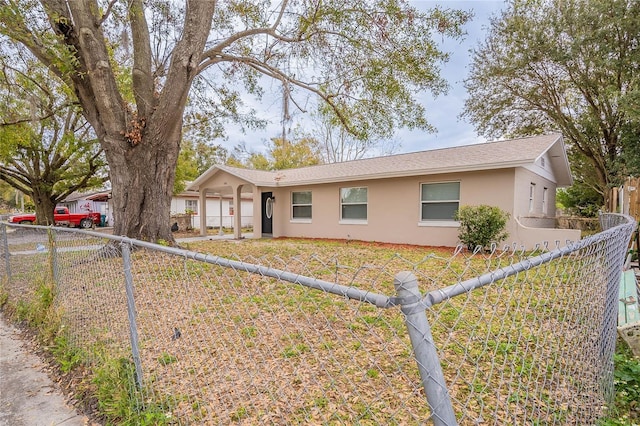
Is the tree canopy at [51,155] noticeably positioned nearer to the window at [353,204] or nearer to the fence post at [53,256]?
the window at [353,204]

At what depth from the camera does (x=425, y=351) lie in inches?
38.9

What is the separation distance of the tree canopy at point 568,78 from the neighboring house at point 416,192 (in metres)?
3.57

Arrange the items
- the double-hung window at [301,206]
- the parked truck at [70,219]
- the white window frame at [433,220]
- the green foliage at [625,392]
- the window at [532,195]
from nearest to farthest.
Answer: the green foliage at [625,392] → the white window frame at [433,220] → the window at [532,195] → the double-hung window at [301,206] → the parked truck at [70,219]

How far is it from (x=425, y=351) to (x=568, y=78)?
20298 millimetres

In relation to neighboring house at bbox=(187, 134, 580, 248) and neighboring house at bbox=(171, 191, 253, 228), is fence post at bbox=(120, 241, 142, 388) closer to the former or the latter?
neighboring house at bbox=(187, 134, 580, 248)

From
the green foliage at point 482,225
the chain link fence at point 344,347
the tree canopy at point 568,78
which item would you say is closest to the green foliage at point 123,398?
the chain link fence at point 344,347

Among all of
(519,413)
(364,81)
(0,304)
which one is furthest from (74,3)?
(519,413)

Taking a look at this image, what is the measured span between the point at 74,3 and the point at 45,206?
16754 millimetres

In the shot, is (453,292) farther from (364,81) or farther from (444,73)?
(444,73)

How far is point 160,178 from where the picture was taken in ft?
23.4

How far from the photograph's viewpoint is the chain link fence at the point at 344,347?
1.74m

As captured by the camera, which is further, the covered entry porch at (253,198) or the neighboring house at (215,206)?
the neighboring house at (215,206)

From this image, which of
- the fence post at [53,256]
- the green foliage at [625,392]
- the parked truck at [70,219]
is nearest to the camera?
the green foliage at [625,392]

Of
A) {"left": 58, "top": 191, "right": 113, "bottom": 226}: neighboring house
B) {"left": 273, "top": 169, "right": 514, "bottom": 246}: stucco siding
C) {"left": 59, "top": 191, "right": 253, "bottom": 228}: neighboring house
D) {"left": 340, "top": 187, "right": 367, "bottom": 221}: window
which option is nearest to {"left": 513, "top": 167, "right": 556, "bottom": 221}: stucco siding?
{"left": 273, "top": 169, "right": 514, "bottom": 246}: stucco siding
